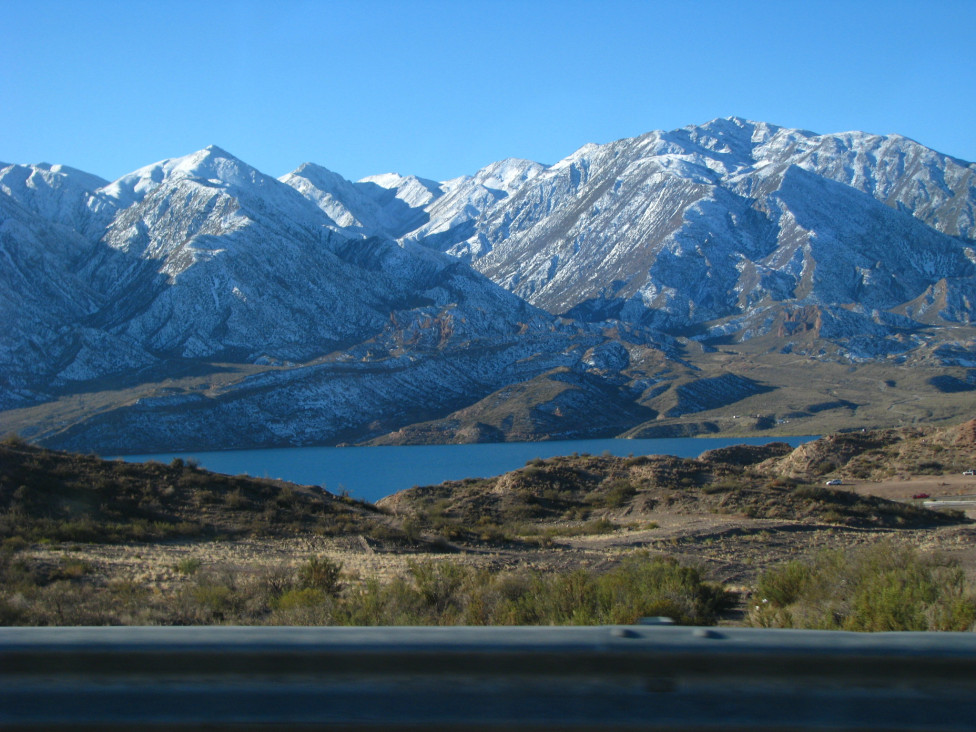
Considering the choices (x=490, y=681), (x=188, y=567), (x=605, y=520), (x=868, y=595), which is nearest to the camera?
(x=490, y=681)

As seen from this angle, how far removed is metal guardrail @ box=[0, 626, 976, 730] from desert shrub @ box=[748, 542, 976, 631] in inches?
108

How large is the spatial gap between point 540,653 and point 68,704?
220cm

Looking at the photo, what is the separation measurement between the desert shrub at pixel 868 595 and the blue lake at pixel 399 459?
2099 inches

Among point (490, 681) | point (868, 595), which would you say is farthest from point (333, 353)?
point (490, 681)

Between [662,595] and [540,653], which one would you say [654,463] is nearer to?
[662,595]

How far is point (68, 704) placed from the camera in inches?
149

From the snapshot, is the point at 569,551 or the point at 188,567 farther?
the point at 569,551

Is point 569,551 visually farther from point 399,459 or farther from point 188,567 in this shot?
point 399,459

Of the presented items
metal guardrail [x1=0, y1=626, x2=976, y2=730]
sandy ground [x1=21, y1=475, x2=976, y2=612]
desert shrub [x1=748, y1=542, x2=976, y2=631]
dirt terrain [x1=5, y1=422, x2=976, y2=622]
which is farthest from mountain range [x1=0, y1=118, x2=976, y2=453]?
metal guardrail [x1=0, y1=626, x2=976, y2=730]

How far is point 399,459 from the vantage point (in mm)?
95625

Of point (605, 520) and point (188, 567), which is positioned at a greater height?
point (188, 567)

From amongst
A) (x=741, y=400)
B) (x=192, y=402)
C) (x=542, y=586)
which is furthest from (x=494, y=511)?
(x=741, y=400)

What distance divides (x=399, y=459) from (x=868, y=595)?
90.3 metres

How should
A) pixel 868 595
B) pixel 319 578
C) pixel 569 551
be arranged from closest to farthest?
pixel 868 595 < pixel 319 578 < pixel 569 551
